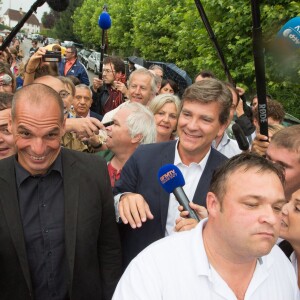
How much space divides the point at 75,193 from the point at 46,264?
0.38m

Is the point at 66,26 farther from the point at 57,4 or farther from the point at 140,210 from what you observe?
the point at 140,210

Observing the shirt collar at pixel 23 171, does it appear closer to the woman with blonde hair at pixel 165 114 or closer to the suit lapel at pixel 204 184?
the suit lapel at pixel 204 184

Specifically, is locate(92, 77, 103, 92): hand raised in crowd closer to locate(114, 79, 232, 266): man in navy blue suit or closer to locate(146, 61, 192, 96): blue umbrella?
locate(146, 61, 192, 96): blue umbrella

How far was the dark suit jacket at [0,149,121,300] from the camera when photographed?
6.80 ft

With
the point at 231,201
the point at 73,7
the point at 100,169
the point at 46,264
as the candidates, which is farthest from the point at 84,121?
the point at 73,7

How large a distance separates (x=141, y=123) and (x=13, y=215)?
4.85 ft

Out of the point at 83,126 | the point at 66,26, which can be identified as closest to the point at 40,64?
the point at 83,126

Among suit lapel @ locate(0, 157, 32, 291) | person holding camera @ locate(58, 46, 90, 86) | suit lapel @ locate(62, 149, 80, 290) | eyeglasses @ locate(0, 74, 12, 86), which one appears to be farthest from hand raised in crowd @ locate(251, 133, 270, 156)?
person holding camera @ locate(58, 46, 90, 86)

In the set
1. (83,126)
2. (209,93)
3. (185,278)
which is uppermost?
(209,93)

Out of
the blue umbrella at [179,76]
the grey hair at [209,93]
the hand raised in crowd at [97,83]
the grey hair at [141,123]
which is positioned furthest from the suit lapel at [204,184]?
the blue umbrella at [179,76]

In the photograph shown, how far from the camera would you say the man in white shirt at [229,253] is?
162 centimetres

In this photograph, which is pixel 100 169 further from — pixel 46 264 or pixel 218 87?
pixel 218 87

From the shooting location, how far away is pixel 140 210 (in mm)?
2184

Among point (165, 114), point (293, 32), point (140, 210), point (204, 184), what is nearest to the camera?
point (140, 210)
